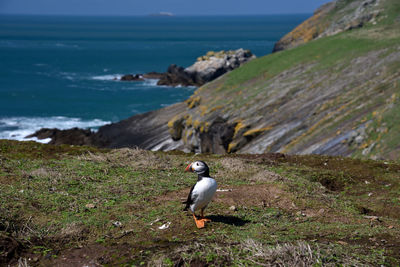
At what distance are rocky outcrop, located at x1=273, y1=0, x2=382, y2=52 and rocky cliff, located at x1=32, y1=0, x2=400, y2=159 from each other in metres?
1.04

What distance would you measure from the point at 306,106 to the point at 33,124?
1858 inches

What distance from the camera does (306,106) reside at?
37.0 meters

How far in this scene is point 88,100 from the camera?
289ft

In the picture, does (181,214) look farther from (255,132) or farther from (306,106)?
(306,106)

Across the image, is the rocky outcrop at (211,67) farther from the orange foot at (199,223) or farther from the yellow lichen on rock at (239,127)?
the orange foot at (199,223)

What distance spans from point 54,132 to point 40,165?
4385cm

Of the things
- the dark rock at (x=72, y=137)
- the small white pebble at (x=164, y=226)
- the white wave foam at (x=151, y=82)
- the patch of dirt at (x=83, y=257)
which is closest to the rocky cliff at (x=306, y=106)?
the dark rock at (x=72, y=137)

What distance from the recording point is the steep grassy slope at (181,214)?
9.20 metres

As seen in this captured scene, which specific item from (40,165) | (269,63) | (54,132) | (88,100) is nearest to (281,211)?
(40,165)

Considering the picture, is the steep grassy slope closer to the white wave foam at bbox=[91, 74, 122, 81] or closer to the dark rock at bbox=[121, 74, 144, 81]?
the dark rock at bbox=[121, 74, 144, 81]

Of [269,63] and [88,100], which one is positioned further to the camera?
[88,100]

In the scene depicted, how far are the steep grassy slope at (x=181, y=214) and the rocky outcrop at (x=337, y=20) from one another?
41794 millimetres

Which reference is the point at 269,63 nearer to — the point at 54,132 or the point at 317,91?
the point at 317,91

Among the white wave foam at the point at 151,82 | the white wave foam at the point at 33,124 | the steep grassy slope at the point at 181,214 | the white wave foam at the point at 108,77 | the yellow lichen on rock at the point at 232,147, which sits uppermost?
the steep grassy slope at the point at 181,214
